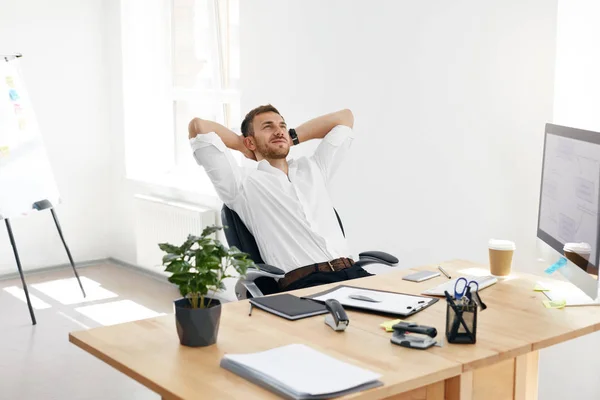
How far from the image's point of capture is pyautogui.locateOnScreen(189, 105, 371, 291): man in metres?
3.39

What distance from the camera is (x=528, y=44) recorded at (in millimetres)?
3461

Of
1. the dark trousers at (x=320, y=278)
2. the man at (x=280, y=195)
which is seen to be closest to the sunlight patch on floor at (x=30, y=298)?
the man at (x=280, y=195)

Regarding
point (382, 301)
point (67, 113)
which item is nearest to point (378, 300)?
point (382, 301)

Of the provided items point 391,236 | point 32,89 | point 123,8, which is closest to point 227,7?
point 123,8

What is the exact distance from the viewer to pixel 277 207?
3.48m

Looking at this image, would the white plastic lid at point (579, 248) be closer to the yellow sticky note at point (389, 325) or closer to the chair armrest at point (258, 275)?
the yellow sticky note at point (389, 325)

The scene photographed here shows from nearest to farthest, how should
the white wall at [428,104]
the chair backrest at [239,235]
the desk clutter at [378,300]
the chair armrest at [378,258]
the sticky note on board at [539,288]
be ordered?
the desk clutter at [378,300] < the sticky note on board at [539,288] < the chair armrest at [378,258] < the chair backrest at [239,235] < the white wall at [428,104]

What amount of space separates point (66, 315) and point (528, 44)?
3.24m

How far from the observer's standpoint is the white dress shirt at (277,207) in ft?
11.2

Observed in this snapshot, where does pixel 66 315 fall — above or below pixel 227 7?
below

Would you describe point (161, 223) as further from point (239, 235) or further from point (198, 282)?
point (198, 282)

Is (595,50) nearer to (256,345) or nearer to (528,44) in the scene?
(528,44)

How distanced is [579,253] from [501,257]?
0.39 meters

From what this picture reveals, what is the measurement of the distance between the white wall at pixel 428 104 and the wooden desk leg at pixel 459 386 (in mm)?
1578
